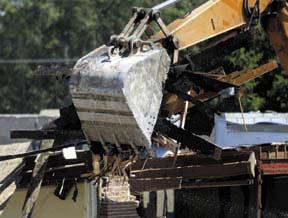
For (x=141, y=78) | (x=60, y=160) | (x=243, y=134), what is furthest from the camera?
(x=243, y=134)

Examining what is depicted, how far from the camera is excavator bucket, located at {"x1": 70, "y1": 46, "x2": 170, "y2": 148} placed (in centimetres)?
637

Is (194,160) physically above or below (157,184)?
above

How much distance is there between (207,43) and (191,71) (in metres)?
0.87

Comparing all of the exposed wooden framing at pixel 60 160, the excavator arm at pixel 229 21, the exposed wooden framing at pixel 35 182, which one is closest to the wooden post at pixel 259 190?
the excavator arm at pixel 229 21

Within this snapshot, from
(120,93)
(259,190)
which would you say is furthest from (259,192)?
(120,93)

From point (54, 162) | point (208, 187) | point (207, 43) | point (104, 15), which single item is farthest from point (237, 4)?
point (104, 15)

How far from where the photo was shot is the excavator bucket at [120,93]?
20.9 ft

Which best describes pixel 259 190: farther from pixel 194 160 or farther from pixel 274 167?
pixel 194 160

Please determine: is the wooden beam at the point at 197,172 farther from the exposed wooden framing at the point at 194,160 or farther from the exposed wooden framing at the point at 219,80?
the exposed wooden framing at the point at 219,80

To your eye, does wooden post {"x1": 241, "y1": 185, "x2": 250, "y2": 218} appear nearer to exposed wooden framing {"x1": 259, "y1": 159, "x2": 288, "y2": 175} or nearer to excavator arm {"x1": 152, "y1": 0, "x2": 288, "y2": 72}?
exposed wooden framing {"x1": 259, "y1": 159, "x2": 288, "y2": 175}

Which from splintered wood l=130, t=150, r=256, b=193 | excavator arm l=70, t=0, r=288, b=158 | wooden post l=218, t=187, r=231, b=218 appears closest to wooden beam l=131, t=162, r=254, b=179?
splintered wood l=130, t=150, r=256, b=193

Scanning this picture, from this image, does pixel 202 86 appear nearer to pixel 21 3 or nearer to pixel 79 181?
pixel 79 181

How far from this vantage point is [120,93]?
6.30 m

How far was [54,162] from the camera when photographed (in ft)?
34.4
